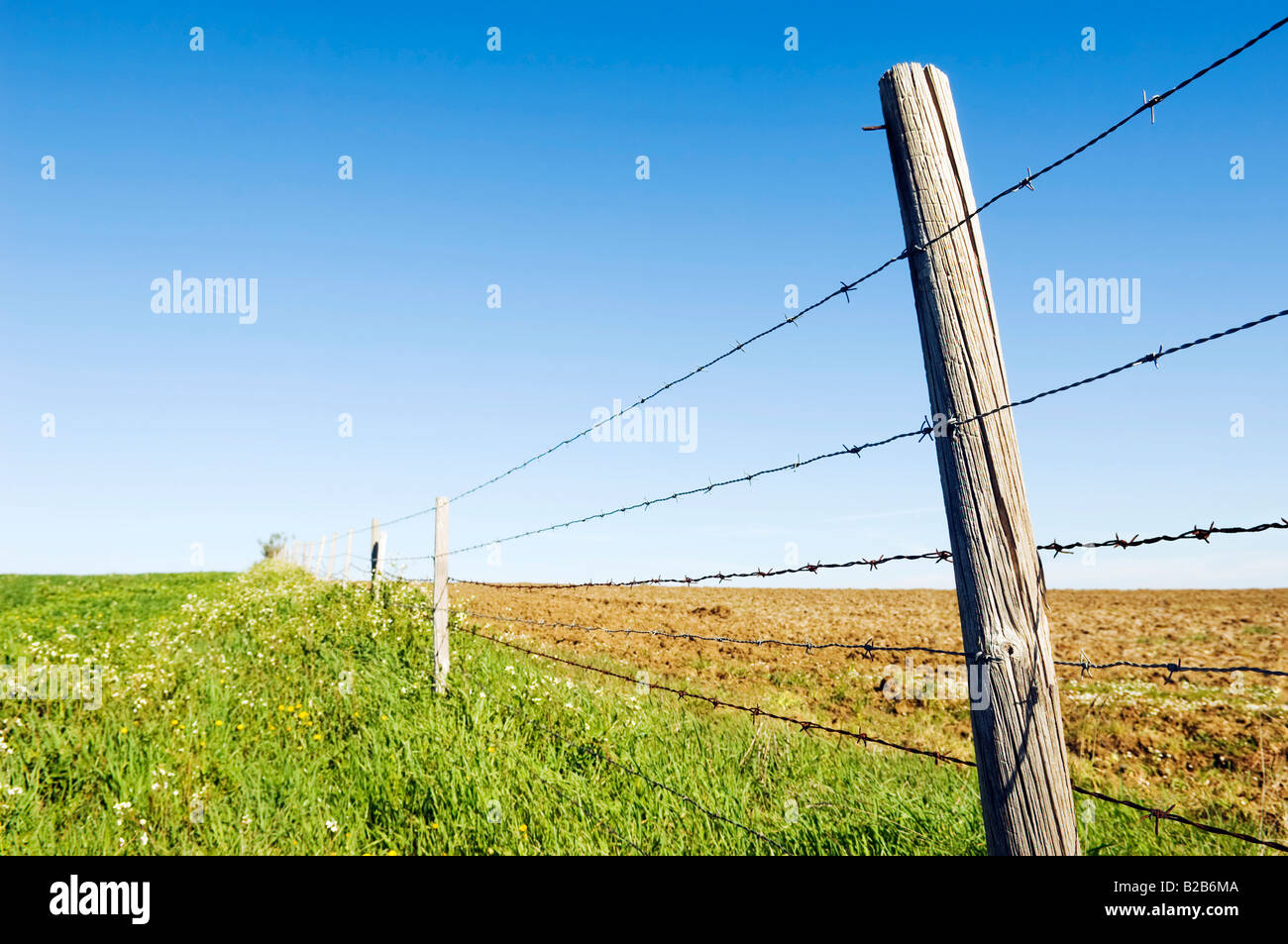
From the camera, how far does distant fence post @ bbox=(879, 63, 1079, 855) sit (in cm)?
199

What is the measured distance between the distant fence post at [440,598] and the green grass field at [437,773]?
188 mm

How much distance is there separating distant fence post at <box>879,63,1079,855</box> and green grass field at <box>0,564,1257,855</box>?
5.45ft

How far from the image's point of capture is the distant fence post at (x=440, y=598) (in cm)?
663

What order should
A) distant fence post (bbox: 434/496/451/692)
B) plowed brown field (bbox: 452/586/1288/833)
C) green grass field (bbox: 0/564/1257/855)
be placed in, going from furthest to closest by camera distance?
plowed brown field (bbox: 452/586/1288/833), distant fence post (bbox: 434/496/451/692), green grass field (bbox: 0/564/1257/855)

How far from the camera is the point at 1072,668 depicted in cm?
1320

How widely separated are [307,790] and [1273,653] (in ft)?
43.1

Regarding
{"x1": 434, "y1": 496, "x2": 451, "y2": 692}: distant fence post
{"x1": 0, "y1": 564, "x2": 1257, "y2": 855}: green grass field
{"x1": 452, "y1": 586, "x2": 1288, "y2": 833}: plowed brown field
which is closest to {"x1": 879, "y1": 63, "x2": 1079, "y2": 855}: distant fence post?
{"x1": 0, "y1": 564, "x2": 1257, "y2": 855}: green grass field

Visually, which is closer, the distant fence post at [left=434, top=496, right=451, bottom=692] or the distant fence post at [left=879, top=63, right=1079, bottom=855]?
the distant fence post at [left=879, top=63, right=1079, bottom=855]

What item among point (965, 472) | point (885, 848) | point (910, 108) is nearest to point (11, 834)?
point (885, 848)

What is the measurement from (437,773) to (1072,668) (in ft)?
40.0

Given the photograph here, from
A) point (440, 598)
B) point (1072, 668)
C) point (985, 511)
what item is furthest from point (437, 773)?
point (1072, 668)

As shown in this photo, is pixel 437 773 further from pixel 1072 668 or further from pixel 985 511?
pixel 1072 668

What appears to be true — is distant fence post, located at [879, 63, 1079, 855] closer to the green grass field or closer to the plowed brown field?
the green grass field
